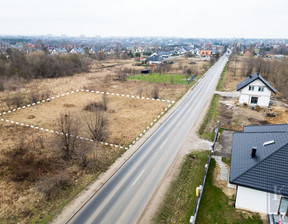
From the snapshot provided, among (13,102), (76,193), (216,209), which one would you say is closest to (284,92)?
(216,209)

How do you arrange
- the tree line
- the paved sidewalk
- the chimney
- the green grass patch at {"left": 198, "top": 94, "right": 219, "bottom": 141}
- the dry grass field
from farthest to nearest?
the tree line → the paved sidewalk → the green grass patch at {"left": 198, "top": 94, "right": 219, "bottom": 141} → the dry grass field → the chimney

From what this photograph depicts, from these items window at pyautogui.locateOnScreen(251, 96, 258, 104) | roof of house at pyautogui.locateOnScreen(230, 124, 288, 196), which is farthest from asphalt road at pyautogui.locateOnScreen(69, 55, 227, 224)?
window at pyautogui.locateOnScreen(251, 96, 258, 104)

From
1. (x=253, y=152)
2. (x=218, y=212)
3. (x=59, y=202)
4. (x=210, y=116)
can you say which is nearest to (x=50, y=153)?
(x=59, y=202)

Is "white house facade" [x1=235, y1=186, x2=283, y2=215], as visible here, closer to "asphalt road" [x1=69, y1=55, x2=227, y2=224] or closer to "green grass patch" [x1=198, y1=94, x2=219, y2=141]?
"asphalt road" [x1=69, y1=55, x2=227, y2=224]

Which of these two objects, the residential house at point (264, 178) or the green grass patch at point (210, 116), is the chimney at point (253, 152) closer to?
the residential house at point (264, 178)

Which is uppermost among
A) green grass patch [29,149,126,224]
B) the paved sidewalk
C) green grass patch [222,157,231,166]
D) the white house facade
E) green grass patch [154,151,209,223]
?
the paved sidewalk

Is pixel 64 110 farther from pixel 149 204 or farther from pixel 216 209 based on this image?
pixel 216 209
